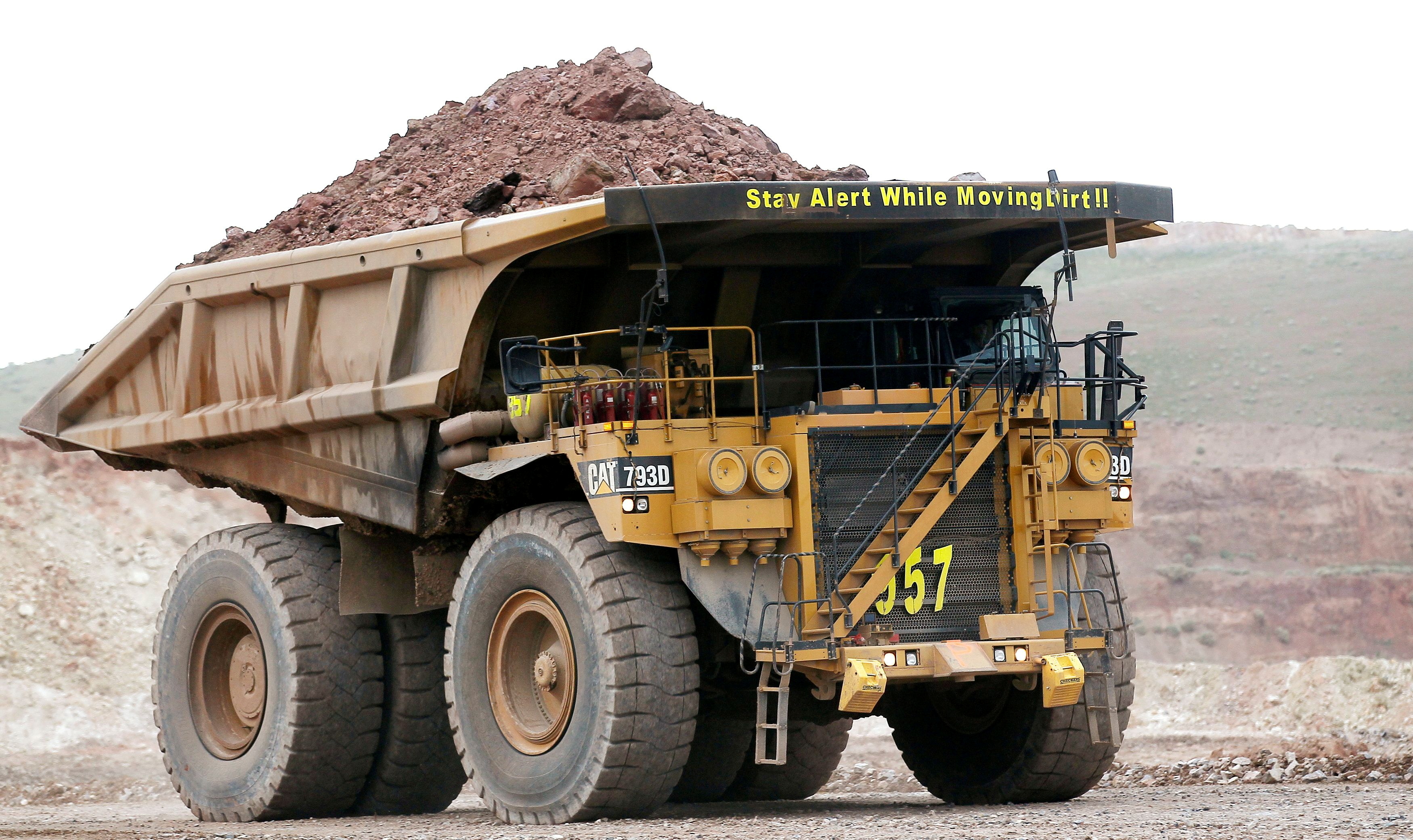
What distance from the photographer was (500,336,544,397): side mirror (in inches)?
408

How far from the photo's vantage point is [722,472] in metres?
9.48

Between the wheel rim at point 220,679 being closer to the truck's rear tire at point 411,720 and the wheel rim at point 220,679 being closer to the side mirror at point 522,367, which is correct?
the truck's rear tire at point 411,720

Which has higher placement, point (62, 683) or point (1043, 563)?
point (1043, 563)

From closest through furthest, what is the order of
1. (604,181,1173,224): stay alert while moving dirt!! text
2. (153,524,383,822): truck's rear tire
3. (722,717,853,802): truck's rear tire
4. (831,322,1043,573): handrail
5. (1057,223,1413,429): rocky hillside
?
(604,181,1173,224): stay alert while moving dirt!! text
(831,322,1043,573): handrail
(153,524,383,822): truck's rear tire
(722,717,853,802): truck's rear tire
(1057,223,1413,429): rocky hillside

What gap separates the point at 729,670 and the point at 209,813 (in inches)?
165

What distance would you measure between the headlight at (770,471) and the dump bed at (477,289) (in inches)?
47.1

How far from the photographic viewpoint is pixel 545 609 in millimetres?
10023

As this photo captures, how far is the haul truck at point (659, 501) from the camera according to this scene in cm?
959

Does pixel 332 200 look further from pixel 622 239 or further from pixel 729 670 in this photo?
pixel 729 670

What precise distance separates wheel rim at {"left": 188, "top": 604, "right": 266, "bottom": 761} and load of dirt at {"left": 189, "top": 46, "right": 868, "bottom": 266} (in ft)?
8.42

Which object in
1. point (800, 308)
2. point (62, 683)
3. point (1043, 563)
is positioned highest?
point (800, 308)

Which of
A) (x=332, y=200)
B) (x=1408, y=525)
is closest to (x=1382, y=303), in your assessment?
(x=1408, y=525)

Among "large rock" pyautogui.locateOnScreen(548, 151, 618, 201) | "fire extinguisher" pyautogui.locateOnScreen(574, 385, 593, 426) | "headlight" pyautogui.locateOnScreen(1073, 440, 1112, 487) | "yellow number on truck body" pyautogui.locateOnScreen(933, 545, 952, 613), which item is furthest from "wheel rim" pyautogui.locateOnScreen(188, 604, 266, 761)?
"headlight" pyautogui.locateOnScreen(1073, 440, 1112, 487)

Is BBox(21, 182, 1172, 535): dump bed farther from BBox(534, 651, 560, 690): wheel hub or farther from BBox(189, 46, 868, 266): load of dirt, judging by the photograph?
BBox(534, 651, 560, 690): wheel hub
